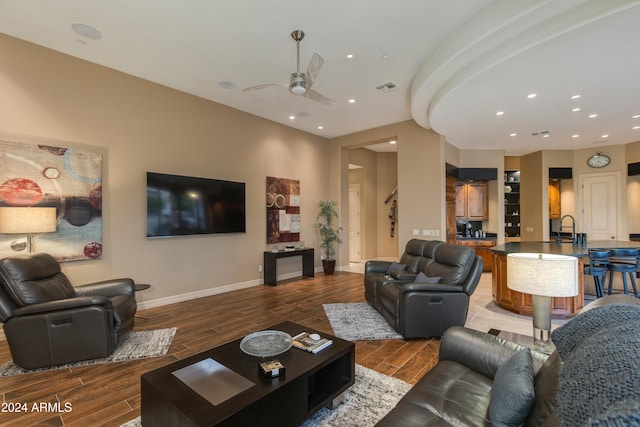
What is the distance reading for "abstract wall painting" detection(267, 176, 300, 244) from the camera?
21.1 feet

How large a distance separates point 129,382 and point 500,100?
220 inches

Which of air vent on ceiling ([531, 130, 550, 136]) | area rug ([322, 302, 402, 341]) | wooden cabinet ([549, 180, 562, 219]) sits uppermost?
air vent on ceiling ([531, 130, 550, 136])

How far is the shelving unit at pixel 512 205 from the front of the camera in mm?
9234

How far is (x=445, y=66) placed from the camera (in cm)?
367

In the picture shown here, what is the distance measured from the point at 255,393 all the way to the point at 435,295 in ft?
7.94

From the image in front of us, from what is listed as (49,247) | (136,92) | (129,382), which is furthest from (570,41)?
(49,247)

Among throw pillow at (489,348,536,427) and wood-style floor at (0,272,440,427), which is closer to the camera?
throw pillow at (489,348,536,427)

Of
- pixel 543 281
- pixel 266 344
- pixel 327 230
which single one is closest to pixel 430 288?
pixel 543 281

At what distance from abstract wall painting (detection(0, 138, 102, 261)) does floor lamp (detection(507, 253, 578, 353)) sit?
16.1 feet

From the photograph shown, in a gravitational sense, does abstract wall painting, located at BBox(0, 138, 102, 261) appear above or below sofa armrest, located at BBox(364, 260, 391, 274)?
above

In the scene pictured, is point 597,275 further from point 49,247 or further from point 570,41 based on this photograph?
point 49,247

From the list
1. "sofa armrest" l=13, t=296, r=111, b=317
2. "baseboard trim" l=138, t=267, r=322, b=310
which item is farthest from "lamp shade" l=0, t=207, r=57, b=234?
"baseboard trim" l=138, t=267, r=322, b=310

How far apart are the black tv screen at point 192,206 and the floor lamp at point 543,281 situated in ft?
15.2

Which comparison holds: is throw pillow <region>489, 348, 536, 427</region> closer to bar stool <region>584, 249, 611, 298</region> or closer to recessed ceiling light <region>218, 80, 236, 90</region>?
bar stool <region>584, 249, 611, 298</region>
